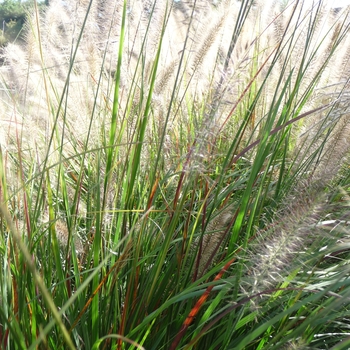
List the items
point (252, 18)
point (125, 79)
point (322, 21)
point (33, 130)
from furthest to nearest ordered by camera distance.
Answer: point (252, 18) < point (322, 21) < point (125, 79) < point (33, 130)

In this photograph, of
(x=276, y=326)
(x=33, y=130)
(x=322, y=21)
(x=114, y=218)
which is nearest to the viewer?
(x=276, y=326)

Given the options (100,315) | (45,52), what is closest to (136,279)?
(100,315)

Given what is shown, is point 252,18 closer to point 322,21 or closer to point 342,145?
point 322,21

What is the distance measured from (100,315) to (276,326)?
41 centimetres

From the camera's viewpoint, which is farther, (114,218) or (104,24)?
(104,24)

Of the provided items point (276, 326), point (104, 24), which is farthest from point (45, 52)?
point (276, 326)

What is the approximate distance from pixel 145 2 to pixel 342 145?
71cm

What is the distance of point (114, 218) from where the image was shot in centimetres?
124

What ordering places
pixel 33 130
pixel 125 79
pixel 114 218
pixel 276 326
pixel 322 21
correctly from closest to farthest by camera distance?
pixel 276 326
pixel 114 218
pixel 33 130
pixel 125 79
pixel 322 21

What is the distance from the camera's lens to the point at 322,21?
A: 1643 millimetres

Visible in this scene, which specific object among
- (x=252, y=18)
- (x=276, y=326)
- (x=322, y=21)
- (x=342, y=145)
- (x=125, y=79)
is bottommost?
(x=276, y=326)

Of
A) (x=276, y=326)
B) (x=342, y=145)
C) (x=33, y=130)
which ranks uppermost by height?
(x=33, y=130)

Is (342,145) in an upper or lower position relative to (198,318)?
upper

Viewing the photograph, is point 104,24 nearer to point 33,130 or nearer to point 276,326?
point 33,130
